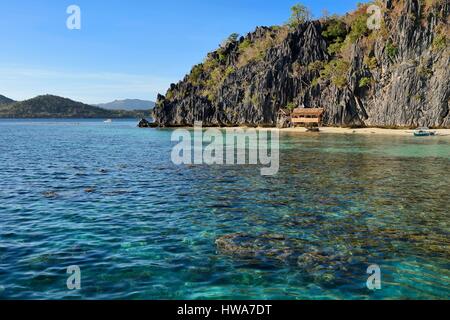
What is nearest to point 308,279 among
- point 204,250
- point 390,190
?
point 204,250

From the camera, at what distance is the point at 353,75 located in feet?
474

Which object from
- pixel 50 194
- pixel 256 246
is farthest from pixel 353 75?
pixel 256 246

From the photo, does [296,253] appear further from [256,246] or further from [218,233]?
[218,233]

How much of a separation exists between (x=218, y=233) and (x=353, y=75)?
140 m

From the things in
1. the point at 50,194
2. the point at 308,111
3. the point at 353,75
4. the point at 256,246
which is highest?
the point at 353,75

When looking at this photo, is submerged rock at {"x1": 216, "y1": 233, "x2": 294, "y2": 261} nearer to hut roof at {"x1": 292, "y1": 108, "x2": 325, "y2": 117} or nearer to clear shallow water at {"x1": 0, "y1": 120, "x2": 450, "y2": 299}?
clear shallow water at {"x1": 0, "y1": 120, "x2": 450, "y2": 299}

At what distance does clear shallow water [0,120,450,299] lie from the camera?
1321 centimetres

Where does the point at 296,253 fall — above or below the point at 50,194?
below

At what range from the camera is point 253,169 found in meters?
44.7

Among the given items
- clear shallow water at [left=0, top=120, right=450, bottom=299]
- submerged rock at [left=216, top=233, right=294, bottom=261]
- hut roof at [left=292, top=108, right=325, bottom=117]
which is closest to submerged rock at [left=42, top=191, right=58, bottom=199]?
clear shallow water at [left=0, top=120, right=450, bottom=299]
